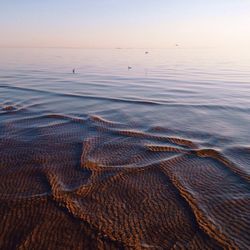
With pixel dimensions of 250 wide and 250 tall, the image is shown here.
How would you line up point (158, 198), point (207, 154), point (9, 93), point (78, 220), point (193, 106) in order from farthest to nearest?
point (9, 93) → point (193, 106) → point (207, 154) → point (158, 198) → point (78, 220)

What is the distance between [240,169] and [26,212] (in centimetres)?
417

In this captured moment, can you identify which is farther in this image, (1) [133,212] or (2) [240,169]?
(2) [240,169]

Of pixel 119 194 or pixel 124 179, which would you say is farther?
pixel 124 179

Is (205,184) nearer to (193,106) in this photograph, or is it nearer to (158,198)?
(158,198)

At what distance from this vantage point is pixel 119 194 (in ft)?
15.5

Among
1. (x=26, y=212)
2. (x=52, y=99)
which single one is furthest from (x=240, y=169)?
(x=52, y=99)

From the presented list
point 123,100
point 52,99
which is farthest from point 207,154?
point 52,99

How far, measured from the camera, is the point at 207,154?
644 cm

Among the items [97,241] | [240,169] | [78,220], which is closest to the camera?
[97,241]

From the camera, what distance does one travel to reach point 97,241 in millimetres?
3617

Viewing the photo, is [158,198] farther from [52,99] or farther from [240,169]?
[52,99]

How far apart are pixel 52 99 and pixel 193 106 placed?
650cm

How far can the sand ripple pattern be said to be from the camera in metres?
3.70

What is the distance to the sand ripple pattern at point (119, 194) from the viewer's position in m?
3.70
